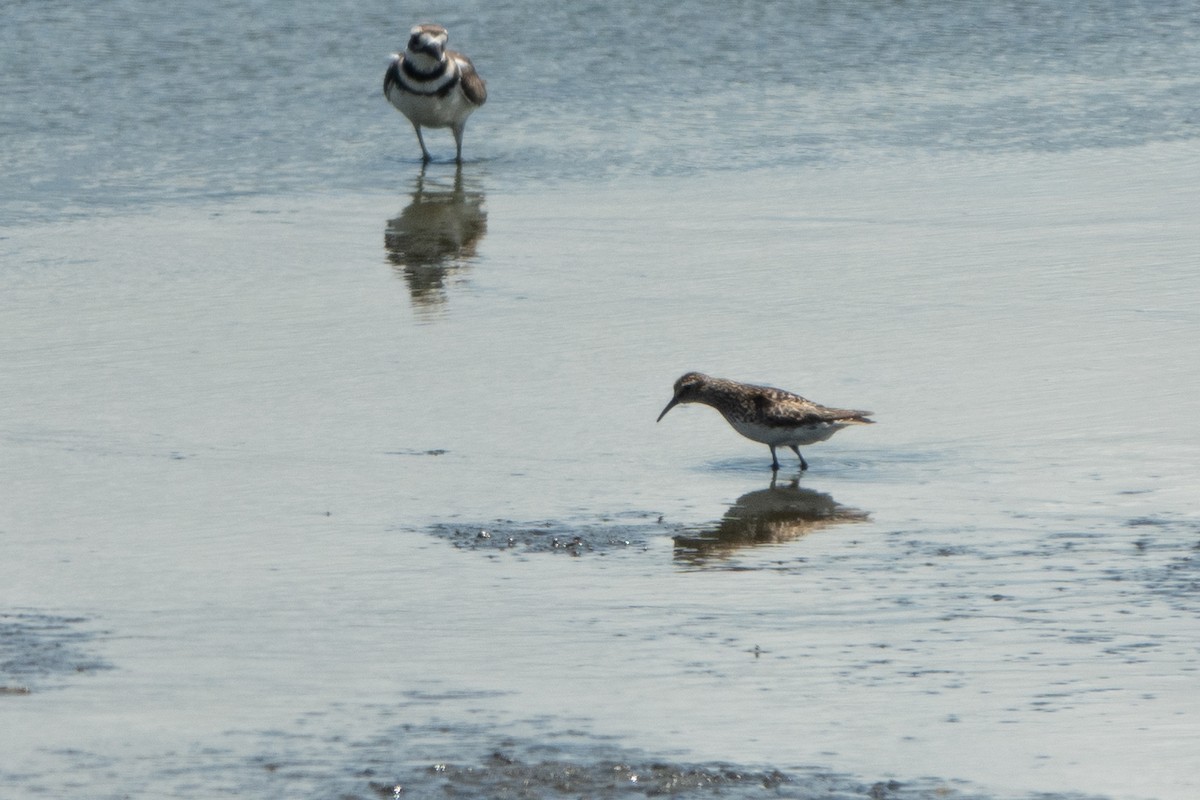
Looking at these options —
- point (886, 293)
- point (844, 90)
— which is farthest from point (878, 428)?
point (844, 90)

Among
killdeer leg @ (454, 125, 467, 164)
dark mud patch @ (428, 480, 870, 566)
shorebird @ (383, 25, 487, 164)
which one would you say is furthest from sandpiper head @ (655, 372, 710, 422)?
killdeer leg @ (454, 125, 467, 164)

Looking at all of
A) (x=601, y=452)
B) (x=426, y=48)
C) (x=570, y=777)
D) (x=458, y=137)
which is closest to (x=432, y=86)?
(x=458, y=137)

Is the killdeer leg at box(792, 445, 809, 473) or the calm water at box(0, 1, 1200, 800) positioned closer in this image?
the calm water at box(0, 1, 1200, 800)

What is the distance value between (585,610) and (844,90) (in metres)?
11.6

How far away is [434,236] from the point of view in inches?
497

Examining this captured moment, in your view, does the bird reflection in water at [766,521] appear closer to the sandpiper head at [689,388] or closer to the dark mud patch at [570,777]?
the sandpiper head at [689,388]

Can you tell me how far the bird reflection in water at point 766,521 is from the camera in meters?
6.89

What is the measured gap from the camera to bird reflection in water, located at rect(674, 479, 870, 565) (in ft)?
22.6

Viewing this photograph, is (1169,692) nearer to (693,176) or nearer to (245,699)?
(245,699)

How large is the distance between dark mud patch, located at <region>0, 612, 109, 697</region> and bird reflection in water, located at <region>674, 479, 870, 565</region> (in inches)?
77.7

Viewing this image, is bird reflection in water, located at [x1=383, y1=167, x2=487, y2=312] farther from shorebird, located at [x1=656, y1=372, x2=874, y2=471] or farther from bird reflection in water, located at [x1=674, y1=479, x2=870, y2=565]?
bird reflection in water, located at [x1=674, y1=479, x2=870, y2=565]

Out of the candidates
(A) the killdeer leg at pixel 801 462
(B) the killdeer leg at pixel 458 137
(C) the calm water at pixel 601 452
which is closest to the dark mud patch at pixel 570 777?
(C) the calm water at pixel 601 452

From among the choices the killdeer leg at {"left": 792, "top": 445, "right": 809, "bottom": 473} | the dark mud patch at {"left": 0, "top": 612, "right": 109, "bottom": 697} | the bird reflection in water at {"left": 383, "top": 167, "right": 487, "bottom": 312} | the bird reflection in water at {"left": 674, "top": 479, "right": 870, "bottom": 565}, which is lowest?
the dark mud patch at {"left": 0, "top": 612, "right": 109, "bottom": 697}

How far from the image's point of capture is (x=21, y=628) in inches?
235
